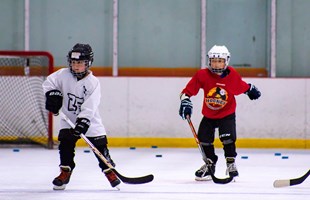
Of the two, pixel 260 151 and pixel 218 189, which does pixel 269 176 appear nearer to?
pixel 218 189

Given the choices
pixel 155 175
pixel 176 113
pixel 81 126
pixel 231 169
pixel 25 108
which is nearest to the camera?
pixel 81 126

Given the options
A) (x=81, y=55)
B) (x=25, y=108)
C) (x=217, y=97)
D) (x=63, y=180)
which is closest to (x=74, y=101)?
(x=81, y=55)

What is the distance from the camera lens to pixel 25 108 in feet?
28.3

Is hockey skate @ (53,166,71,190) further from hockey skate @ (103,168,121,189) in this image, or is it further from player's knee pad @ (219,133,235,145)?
player's knee pad @ (219,133,235,145)

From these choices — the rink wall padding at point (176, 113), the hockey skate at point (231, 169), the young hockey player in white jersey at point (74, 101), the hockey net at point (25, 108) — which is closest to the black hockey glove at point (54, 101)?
the young hockey player in white jersey at point (74, 101)

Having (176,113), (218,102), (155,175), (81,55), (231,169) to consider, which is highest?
(81,55)

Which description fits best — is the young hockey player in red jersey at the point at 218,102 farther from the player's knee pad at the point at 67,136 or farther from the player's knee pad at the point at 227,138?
the player's knee pad at the point at 67,136

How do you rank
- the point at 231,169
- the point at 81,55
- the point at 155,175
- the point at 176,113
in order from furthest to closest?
the point at 176,113
the point at 155,175
the point at 231,169
the point at 81,55

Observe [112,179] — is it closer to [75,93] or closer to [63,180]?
[63,180]

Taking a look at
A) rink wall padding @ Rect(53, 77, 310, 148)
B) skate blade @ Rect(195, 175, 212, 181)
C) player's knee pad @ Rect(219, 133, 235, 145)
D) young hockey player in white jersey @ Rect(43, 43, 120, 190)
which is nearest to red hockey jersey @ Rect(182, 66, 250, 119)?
player's knee pad @ Rect(219, 133, 235, 145)

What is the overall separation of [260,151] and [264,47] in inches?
57.4

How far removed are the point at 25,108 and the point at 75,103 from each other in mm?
3686

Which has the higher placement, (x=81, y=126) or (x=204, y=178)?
(x=81, y=126)

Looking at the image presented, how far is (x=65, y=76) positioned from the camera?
506 centimetres
